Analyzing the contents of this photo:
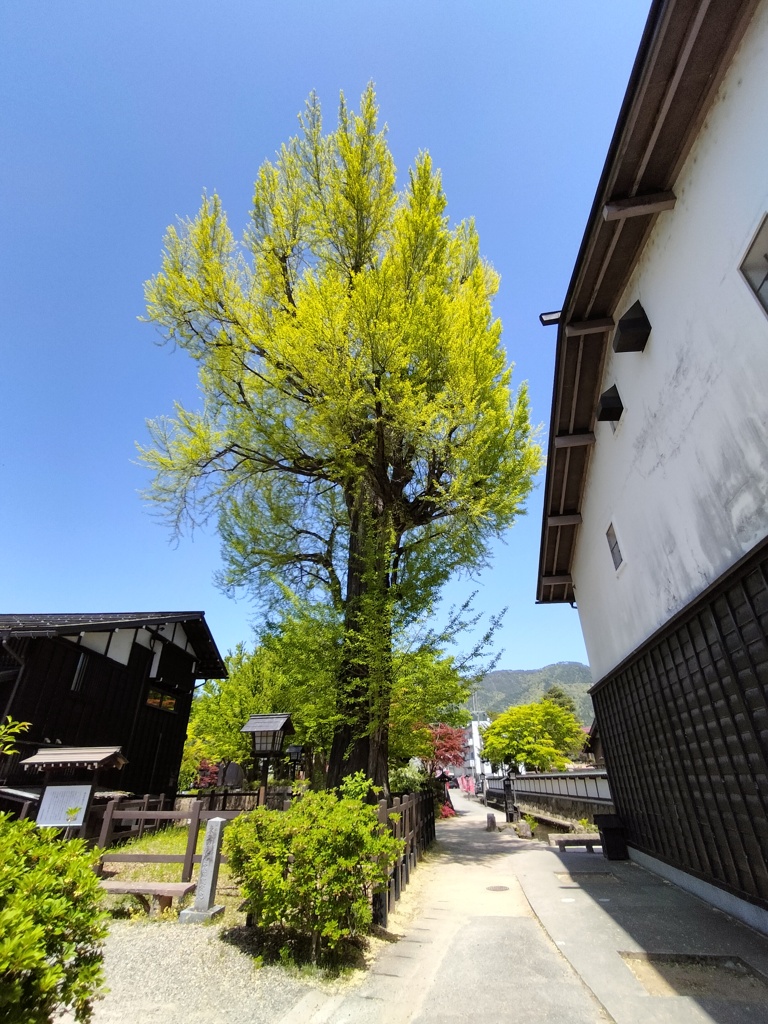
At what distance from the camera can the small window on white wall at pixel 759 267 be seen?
4.22 metres

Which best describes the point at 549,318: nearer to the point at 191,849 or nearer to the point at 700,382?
the point at 700,382

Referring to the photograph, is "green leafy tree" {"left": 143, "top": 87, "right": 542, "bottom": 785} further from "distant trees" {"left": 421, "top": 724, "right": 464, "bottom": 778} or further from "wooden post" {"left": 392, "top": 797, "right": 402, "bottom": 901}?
"distant trees" {"left": 421, "top": 724, "right": 464, "bottom": 778}

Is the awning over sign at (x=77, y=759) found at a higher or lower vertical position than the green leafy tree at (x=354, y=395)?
lower

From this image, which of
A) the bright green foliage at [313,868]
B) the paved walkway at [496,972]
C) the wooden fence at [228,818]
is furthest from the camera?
the wooden fence at [228,818]

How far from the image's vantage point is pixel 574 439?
29.5 ft

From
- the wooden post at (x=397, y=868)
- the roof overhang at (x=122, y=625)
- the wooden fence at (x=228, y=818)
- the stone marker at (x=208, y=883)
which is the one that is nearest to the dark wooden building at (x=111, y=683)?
the roof overhang at (x=122, y=625)

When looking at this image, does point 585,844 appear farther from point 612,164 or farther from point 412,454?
point 612,164

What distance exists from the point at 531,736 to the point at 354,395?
32.1 metres

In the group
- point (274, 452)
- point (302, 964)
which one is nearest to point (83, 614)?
point (274, 452)

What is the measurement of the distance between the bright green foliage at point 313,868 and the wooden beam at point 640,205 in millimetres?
7568

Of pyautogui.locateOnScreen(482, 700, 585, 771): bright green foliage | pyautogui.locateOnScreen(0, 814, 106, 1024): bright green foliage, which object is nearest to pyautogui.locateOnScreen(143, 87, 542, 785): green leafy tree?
pyautogui.locateOnScreen(0, 814, 106, 1024): bright green foliage

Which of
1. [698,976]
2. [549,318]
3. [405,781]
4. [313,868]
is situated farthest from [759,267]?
[405,781]

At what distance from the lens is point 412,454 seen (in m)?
10.7

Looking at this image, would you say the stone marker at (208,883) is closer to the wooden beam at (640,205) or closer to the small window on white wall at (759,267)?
the small window on white wall at (759,267)
